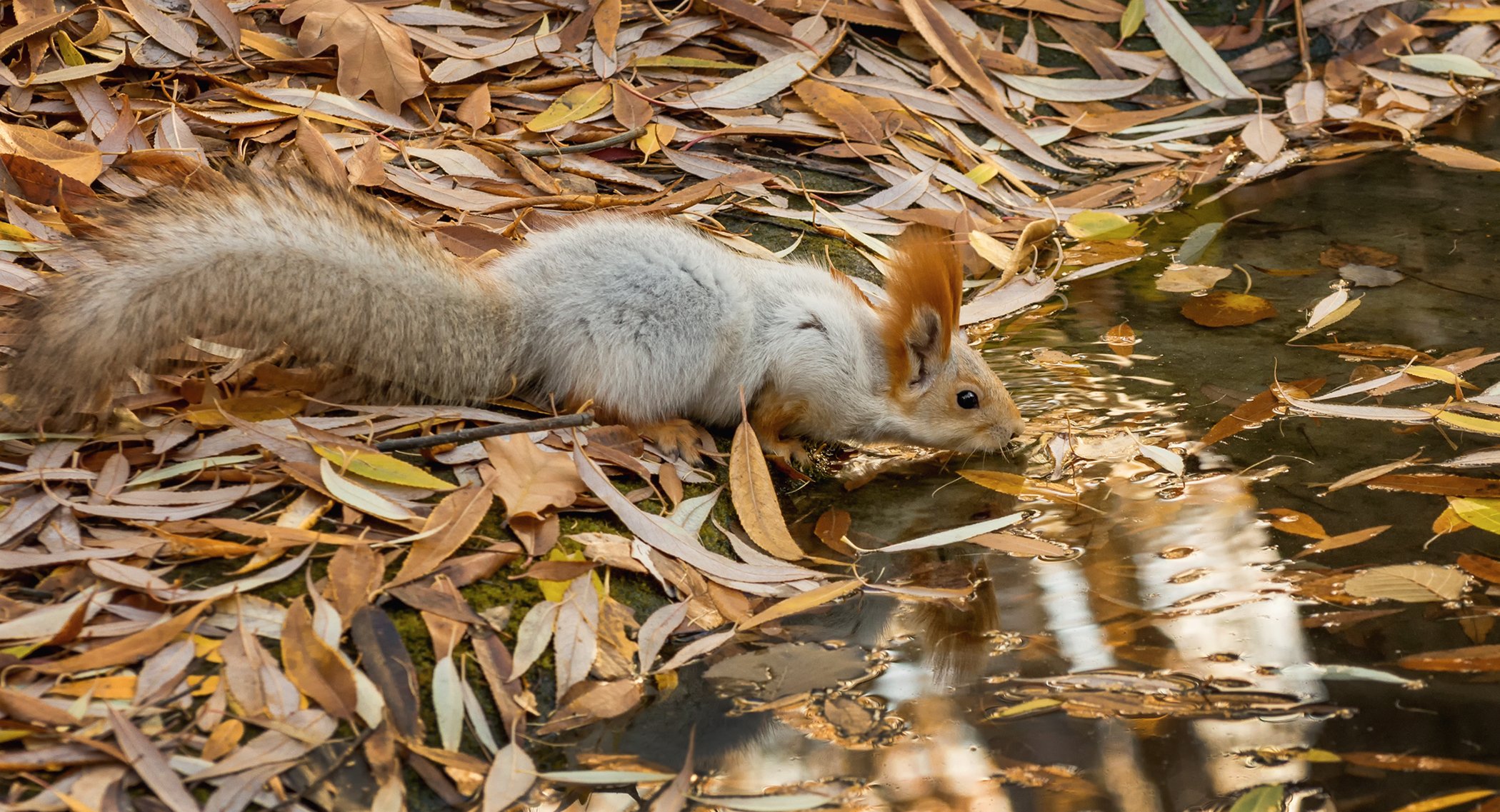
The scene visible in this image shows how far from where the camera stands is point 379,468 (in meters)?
2.59

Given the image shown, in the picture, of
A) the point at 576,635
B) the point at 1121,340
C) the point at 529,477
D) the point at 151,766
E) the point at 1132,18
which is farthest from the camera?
the point at 1132,18

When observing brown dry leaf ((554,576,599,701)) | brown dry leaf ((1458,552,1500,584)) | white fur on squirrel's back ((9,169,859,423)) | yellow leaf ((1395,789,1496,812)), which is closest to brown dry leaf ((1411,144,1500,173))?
brown dry leaf ((1458,552,1500,584))

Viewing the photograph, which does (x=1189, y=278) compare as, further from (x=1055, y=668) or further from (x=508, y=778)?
(x=508, y=778)

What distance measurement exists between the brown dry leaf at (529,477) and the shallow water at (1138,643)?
51 cm

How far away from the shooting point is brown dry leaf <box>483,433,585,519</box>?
8.54 feet

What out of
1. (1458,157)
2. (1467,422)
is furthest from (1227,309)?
(1458,157)

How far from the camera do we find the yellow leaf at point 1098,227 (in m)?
4.50

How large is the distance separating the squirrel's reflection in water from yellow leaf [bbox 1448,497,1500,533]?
0.41 metres

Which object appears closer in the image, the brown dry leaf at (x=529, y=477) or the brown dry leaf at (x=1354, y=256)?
the brown dry leaf at (x=529, y=477)

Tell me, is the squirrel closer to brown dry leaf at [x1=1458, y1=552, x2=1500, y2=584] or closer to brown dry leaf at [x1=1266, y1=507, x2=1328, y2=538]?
brown dry leaf at [x1=1266, y1=507, x2=1328, y2=538]

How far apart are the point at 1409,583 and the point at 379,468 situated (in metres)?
2.09

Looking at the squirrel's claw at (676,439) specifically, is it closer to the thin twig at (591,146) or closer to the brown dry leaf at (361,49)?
the thin twig at (591,146)

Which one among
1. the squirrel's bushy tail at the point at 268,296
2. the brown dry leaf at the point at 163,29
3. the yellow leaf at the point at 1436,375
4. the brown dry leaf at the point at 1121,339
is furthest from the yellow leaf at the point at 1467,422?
the brown dry leaf at the point at 163,29

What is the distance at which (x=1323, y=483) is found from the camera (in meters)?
2.96
